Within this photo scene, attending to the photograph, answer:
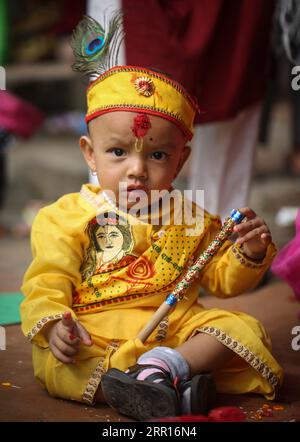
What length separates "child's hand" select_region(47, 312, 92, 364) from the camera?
170cm

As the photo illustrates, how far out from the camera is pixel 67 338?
5.59 feet

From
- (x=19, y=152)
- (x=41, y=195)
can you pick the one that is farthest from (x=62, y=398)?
(x=19, y=152)

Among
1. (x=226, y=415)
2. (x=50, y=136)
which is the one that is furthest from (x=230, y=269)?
(x=50, y=136)

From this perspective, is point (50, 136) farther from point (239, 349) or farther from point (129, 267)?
point (239, 349)

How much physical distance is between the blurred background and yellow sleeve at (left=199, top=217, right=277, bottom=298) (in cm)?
107

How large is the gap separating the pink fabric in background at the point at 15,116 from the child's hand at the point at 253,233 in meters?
2.04

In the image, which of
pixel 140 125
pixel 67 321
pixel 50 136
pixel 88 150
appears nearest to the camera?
pixel 67 321

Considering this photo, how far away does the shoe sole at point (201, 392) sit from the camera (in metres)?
1.63

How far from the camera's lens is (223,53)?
2.74 m

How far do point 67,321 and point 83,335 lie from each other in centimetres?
5

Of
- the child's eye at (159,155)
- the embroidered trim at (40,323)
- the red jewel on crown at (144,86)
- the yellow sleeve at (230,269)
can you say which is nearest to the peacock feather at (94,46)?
the red jewel on crown at (144,86)

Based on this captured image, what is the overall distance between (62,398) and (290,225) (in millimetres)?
2075

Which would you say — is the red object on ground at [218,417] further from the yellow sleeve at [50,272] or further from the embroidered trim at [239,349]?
the yellow sleeve at [50,272]

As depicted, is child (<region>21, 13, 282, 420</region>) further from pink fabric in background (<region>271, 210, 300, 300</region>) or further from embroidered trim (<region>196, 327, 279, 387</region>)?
pink fabric in background (<region>271, 210, 300, 300</region>)
